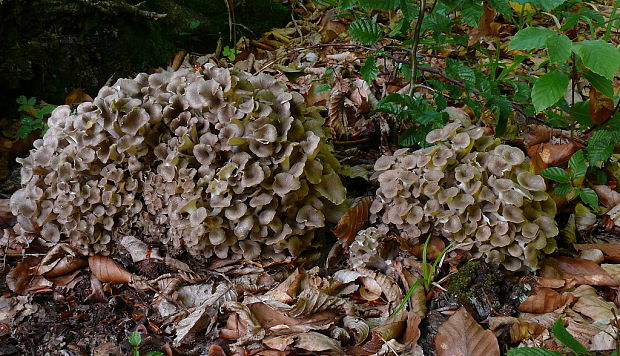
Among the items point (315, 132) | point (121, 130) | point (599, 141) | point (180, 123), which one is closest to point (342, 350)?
point (315, 132)

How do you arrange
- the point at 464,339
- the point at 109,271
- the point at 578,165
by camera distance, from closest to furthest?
the point at 464,339, the point at 578,165, the point at 109,271

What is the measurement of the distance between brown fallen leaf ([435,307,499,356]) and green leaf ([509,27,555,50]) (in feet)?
4.73

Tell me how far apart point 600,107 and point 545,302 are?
143cm

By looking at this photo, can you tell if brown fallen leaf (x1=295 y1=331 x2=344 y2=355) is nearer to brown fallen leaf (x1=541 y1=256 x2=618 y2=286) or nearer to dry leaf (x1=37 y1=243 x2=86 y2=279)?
brown fallen leaf (x1=541 y1=256 x2=618 y2=286)

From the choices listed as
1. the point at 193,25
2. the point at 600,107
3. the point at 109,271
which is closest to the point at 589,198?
the point at 600,107

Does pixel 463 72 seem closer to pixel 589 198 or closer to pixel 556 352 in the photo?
pixel 589 198

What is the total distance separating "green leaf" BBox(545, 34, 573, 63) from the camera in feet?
8.21

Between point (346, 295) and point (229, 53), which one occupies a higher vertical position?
point (229, 53)

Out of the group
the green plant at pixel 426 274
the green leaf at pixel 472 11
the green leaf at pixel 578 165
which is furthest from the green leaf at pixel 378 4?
the green leaf at pixel 578 165

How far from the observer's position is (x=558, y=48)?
99.3 inches

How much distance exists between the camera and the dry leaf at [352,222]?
11.3 ft

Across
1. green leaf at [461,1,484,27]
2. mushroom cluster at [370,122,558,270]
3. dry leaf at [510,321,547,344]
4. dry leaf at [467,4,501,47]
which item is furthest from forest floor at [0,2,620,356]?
dry leaf at [467,4,501,47]

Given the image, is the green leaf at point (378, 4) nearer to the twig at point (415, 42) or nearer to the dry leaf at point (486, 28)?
the twig at point (415, 42)

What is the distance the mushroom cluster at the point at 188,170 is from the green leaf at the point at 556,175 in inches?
51.5
